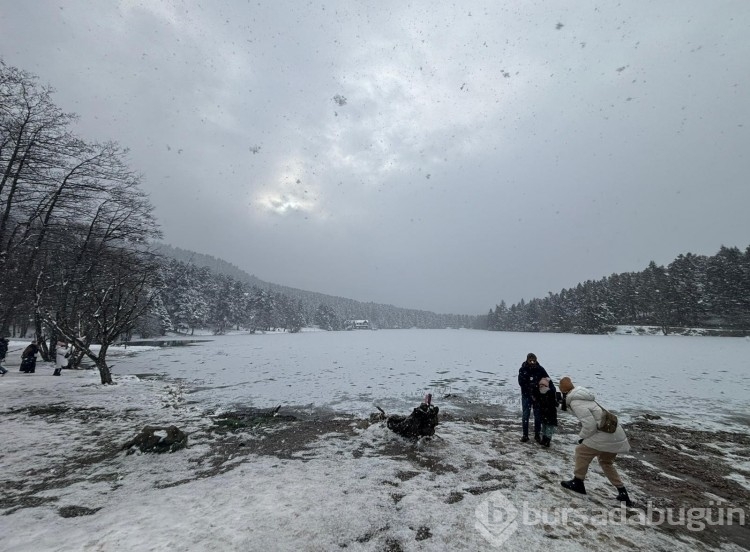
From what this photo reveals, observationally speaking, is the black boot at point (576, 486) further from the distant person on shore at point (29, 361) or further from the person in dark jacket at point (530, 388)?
the distant person on shore at point (29, 361)

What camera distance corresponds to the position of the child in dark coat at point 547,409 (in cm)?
760

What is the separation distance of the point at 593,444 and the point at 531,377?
10.4 ft

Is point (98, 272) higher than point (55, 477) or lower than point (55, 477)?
higher

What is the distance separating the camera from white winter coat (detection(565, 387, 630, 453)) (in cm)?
496

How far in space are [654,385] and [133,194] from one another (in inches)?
1202

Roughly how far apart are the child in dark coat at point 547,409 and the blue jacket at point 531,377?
10.5 inches

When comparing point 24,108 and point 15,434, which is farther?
point 24,108

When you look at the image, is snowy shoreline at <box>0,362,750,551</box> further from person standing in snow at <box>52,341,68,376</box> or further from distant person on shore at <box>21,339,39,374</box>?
distant person on shore at <box>21,339,39,374</box>

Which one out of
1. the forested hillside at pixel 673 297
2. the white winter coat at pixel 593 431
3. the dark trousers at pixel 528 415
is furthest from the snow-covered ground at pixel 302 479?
the forested hillside at pixel 673 297

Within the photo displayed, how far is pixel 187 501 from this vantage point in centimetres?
462

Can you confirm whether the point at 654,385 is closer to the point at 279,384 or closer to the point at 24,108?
the point at 279,384

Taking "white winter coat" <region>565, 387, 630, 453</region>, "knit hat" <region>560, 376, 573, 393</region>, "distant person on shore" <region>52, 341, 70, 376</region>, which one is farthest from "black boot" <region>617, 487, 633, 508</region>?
"distant person on shore" <region>52, 341, 70, 376</region>

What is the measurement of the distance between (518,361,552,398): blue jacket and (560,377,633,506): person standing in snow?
2.76 meters

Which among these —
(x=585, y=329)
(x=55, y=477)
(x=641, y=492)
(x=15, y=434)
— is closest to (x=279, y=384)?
(x=15, y=434)
